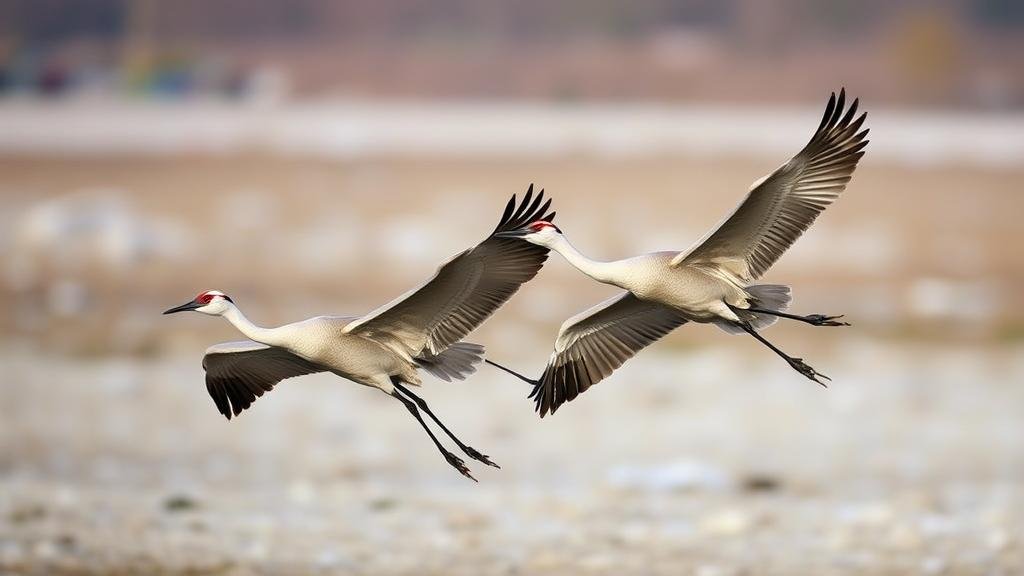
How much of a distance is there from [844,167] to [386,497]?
5.66 m

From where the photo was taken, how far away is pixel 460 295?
22.9ft

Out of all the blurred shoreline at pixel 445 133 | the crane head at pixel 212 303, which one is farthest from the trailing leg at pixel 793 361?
the blurred shoreline at pixel 445 133

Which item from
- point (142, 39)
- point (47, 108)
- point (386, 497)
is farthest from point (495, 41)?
point (386, 497)

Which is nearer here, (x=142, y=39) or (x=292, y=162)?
(x=292, y=162)

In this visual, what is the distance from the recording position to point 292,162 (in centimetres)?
3188

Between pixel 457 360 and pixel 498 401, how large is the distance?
913cm

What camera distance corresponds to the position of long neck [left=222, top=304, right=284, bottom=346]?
6793 millimetres

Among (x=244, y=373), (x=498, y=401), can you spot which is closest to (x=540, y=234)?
(x=244, y=373)

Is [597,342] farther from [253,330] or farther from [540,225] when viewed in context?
[253,330]

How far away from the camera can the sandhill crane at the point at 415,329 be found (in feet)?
22.4

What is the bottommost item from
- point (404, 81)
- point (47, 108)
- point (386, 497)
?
point (386, 497)

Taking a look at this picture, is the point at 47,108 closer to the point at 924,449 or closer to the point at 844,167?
the point at 924,449

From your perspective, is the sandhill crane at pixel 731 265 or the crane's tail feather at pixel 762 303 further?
the crane's tail feather at pixel 762 303

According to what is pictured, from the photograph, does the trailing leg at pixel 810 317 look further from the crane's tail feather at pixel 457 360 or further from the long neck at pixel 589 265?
the crane's tail feather at pixel 457 360
